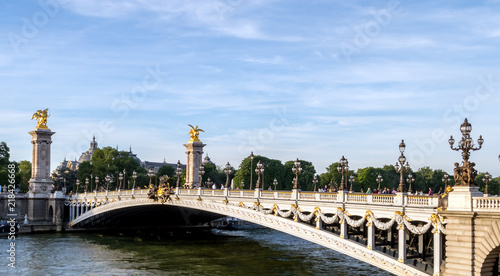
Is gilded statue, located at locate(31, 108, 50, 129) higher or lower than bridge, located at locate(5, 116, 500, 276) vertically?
higher

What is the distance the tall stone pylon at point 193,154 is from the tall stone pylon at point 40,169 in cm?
1848

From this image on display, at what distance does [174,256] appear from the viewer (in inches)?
1617

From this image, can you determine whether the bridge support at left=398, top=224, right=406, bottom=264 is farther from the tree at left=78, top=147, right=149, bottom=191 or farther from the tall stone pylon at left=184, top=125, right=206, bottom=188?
the tree at left=78, top=147, right=149, bottom=191

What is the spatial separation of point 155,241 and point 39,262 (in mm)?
14752

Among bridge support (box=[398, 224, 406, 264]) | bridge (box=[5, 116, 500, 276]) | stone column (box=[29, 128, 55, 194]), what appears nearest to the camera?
bridge (box=[5, 116, 500, 276])

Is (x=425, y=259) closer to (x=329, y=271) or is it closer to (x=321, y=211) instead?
(x=321, y=211)

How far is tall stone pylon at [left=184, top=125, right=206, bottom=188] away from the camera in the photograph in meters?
57.8

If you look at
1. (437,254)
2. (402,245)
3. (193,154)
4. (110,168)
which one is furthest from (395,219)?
(110,168)

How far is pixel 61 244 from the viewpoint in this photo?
1891 inches

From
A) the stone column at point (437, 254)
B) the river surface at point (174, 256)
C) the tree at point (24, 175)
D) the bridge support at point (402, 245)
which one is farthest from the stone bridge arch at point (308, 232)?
the tree at point (24, 175)

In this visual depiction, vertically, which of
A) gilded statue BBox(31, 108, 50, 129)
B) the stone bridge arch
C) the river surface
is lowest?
the river surface

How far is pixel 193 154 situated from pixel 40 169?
836 inches

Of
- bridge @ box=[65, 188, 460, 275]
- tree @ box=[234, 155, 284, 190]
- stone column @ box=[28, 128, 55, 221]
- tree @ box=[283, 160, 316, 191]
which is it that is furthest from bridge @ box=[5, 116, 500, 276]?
tree @ box=[283, 160, 316, 191]

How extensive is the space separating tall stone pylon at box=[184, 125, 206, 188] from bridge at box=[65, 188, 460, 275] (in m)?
19.6
